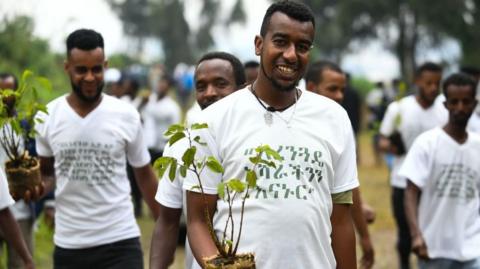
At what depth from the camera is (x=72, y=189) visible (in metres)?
5.84

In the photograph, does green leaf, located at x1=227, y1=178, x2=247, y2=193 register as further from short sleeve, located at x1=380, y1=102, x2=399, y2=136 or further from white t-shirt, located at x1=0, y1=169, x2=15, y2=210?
short sleeve, located at x1=380, y1=102, x2=399, y2=136

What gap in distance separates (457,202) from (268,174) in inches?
119

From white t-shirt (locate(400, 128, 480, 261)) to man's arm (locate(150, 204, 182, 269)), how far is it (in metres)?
2.60

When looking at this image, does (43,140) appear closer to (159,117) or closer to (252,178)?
(252,178)

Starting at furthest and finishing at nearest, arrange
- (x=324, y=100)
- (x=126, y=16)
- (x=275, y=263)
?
(x=126, y=16)
(x=324, y=100)
(x=275, y=263)

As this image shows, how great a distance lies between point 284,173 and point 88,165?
2.40 meters

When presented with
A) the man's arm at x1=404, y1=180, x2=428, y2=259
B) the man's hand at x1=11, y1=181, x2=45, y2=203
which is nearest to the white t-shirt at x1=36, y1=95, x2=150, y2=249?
the man's hand at x1=11, y1=181, x2=45, y2=203

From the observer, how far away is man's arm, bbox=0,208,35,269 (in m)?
5.17

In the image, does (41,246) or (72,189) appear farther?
(41,246)

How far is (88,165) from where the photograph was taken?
582 cm

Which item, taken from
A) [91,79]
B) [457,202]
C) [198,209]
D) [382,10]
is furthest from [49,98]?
[382,10]

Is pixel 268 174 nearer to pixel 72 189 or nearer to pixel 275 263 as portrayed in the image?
pixel 275 263

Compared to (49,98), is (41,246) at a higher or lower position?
lower

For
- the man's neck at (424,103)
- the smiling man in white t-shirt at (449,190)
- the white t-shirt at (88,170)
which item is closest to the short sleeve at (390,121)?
the man's neck at (424,103)
